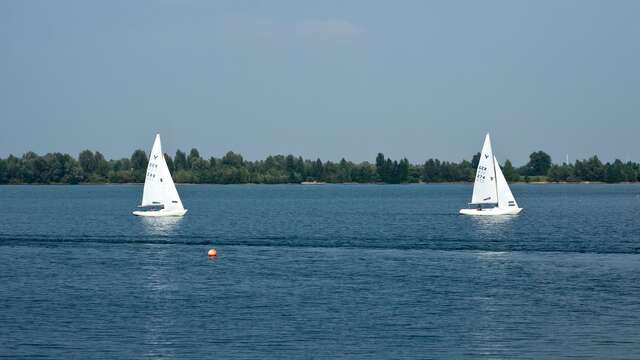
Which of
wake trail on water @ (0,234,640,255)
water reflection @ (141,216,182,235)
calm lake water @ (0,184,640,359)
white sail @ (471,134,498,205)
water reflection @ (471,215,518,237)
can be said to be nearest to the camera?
calm lake water @ (0,184,640,359)

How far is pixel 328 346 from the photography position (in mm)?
49250

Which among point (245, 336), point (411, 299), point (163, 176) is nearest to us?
point (245, 336)

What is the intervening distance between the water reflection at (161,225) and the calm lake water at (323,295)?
16.4 ft

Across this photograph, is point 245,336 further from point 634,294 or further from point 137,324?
point 634,294

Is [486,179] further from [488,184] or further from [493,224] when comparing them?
[493,224]

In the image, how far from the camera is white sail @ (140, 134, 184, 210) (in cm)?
14250

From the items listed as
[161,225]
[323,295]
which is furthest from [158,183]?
[323,295]

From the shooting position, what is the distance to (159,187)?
145 m

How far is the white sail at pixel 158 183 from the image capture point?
468 feet

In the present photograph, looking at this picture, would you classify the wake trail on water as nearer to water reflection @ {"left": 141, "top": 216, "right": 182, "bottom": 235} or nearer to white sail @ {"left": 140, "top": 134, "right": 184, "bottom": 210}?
water reflection @ {"left": 141, "top": 216, "right": 182, "bottom": 235}

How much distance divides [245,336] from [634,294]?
25754 millimetres

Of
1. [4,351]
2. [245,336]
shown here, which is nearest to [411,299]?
[245,336]

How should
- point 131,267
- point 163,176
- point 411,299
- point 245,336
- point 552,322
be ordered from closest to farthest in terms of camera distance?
point 245,336, point 552,322, point 411,299, point 131,267, point 163,176

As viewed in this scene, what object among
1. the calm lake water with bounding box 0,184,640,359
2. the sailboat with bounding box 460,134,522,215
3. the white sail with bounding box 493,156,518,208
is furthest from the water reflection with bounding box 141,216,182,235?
the white sail with bounding box 493,156,518,208
